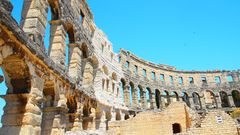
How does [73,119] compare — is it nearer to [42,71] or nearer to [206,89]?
[42,71]

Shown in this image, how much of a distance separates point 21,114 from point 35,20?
12.4ft

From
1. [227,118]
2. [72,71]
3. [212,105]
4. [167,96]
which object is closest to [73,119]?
[72,71]

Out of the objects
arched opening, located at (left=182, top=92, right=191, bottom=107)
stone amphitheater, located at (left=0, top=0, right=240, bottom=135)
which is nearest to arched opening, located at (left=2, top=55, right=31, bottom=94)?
stone amphitheater, located at (left=0, top=0, right=240, bottom=135)

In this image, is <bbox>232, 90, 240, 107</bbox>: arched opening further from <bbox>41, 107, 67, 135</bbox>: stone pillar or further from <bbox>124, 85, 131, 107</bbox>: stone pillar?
<bbox>41, 107, 67, 135</bbox>: stone pillar

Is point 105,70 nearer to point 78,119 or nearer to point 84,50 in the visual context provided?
point 84,50

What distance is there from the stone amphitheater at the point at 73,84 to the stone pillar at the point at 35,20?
0.12ft

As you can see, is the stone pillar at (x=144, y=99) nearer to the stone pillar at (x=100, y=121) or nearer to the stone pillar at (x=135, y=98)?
the stone pillar at (x=135, y=98)

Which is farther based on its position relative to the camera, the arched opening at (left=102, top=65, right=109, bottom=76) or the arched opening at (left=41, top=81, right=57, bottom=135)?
the arched opening at (left=102, top=65, right=109, bottom=76)

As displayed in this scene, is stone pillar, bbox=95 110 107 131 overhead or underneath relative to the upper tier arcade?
underneath

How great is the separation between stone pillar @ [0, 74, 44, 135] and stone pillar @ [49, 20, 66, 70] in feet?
10.4

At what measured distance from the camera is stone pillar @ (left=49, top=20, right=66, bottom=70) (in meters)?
10.3

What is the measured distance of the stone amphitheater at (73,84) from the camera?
6.80 meters

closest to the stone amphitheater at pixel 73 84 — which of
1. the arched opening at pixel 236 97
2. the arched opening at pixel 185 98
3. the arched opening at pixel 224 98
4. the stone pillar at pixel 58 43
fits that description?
the stone pillar at pixel 58 43

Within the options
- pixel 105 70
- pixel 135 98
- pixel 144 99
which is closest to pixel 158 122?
pixel 105 70
